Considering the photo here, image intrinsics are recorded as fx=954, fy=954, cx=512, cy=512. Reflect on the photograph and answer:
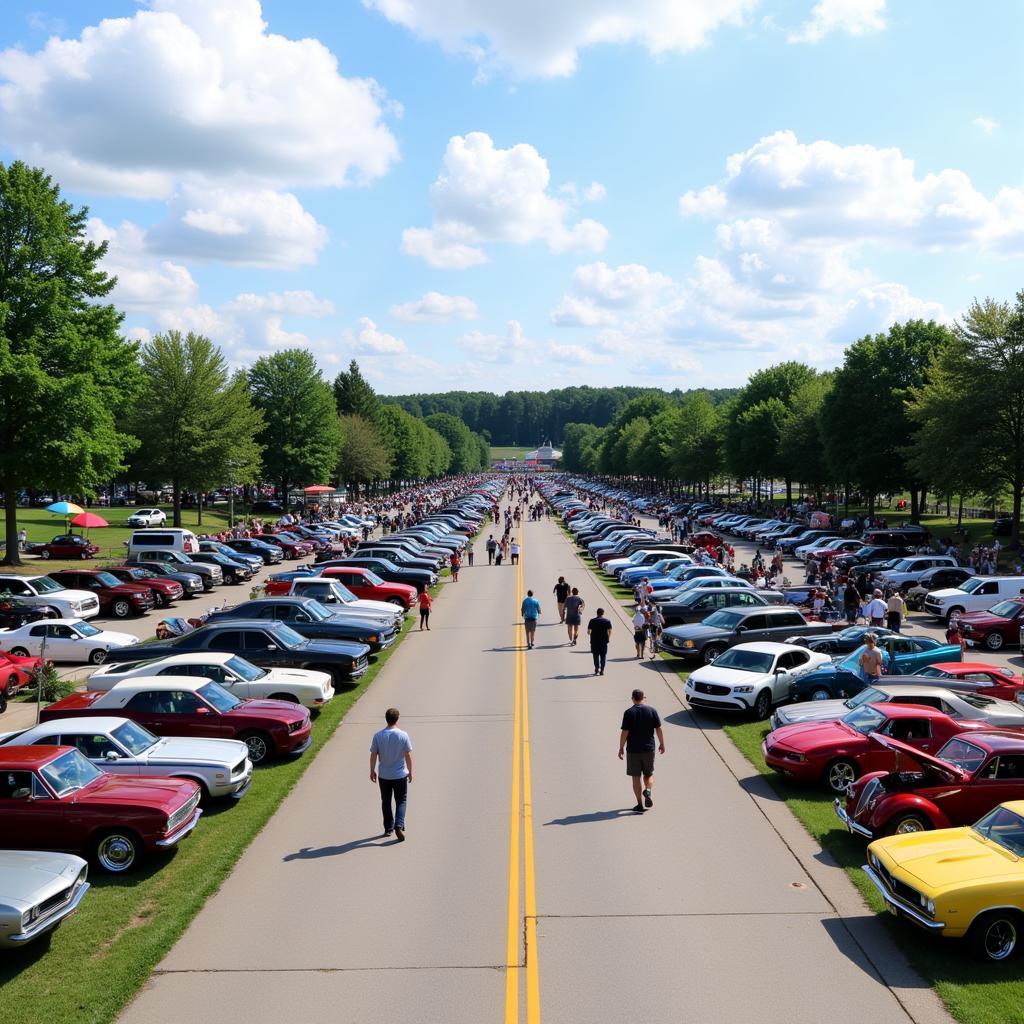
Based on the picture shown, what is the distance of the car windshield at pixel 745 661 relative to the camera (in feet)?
60.2

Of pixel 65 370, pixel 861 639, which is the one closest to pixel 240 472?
pixel 65 370

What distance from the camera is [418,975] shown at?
8062 mm

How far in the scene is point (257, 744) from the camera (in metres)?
14.6

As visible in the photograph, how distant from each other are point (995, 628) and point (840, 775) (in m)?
14.7

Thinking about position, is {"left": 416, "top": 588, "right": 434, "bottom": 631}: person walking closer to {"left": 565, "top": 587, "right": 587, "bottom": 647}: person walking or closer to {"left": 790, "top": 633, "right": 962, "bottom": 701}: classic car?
{"left": 565, "top": 587, "right": 587, "bottom": 647}: person walking

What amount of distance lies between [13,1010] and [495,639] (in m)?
19.4

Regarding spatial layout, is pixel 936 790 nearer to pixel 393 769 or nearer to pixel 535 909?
pixel 535 909

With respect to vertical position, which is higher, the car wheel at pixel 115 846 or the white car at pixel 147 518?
the white car at pixel 147 518

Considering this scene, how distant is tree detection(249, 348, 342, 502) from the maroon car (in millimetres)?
45580

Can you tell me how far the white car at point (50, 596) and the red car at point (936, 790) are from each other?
2461 cm

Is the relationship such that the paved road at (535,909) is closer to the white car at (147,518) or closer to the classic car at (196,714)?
the classic car at (196,714)

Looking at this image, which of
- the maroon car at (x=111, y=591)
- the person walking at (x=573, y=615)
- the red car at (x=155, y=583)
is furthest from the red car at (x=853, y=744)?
the red car at (x=155, y=583)

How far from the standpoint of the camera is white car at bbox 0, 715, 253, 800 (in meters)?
12.2

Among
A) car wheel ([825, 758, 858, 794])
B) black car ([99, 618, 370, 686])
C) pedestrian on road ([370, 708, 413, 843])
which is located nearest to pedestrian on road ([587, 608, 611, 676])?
black car ([99, 618, 370, 686])
